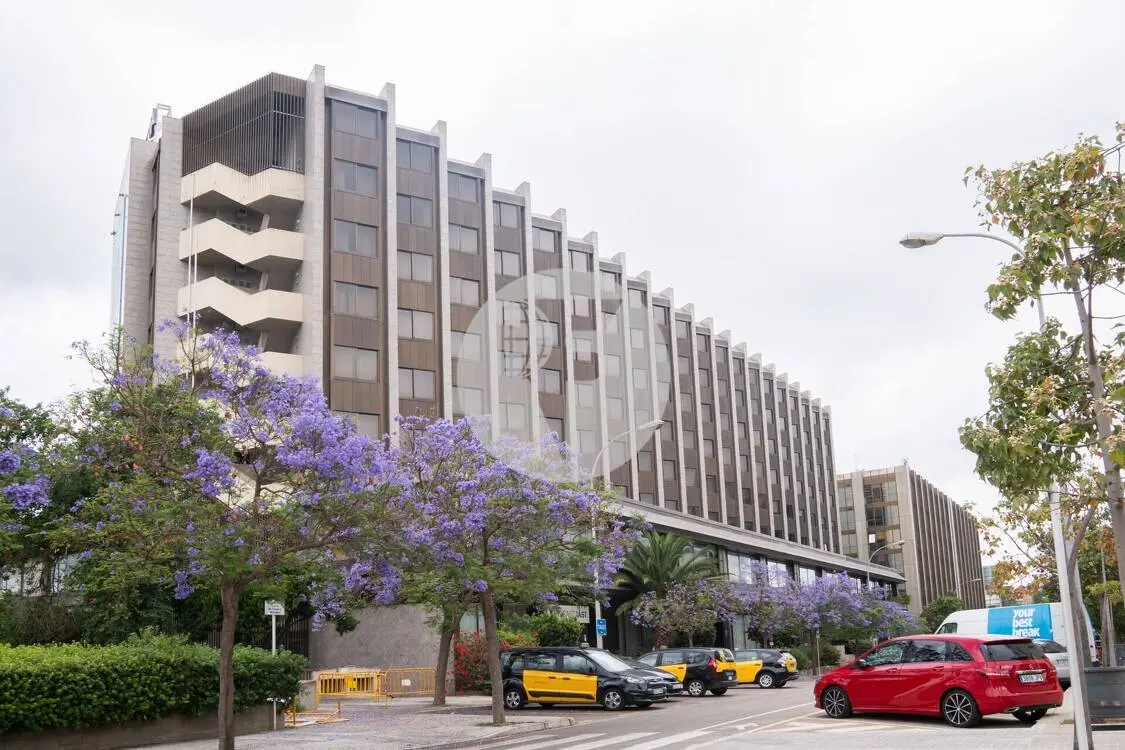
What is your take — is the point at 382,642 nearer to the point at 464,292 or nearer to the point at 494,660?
the point at 494,660

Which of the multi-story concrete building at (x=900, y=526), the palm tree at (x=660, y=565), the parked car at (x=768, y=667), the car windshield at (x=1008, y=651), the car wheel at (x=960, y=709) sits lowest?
the parked car at (x=768, y=667)

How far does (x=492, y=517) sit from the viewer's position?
22.6 meters

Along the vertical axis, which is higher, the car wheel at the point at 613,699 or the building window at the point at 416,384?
the building window at the point at 416,384

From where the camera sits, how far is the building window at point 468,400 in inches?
2025

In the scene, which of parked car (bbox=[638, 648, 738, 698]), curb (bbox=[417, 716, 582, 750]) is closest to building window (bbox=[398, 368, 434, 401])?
parked car (bbox=[638, 648, 738, 698])

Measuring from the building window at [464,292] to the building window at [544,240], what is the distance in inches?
244

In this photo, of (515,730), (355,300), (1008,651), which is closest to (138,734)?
(515,730)

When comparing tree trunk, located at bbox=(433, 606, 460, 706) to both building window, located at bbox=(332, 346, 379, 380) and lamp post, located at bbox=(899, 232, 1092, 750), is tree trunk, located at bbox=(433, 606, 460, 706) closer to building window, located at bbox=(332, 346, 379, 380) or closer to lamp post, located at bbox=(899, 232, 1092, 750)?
lamp post, located at bbox=(899, 232, 1092, 750)

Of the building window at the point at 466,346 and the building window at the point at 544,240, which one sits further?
the building window at the point at 544,240

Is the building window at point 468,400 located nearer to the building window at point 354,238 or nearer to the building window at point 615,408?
the building window at point 354,238

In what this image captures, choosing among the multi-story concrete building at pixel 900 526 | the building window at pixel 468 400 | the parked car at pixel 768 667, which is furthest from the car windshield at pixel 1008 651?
the multi-story concrete building at pixel 900 526

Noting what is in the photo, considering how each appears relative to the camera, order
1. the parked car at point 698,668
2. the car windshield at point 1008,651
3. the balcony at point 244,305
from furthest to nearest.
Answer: the balcony at point 244,305 < the parked car at point 698,668 < the car windshield at point 1008,651

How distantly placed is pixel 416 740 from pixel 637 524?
47.8 ft

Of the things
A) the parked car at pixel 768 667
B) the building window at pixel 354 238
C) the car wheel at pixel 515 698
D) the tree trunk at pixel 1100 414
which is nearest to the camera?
the tree trunk at pixel 1100 414
